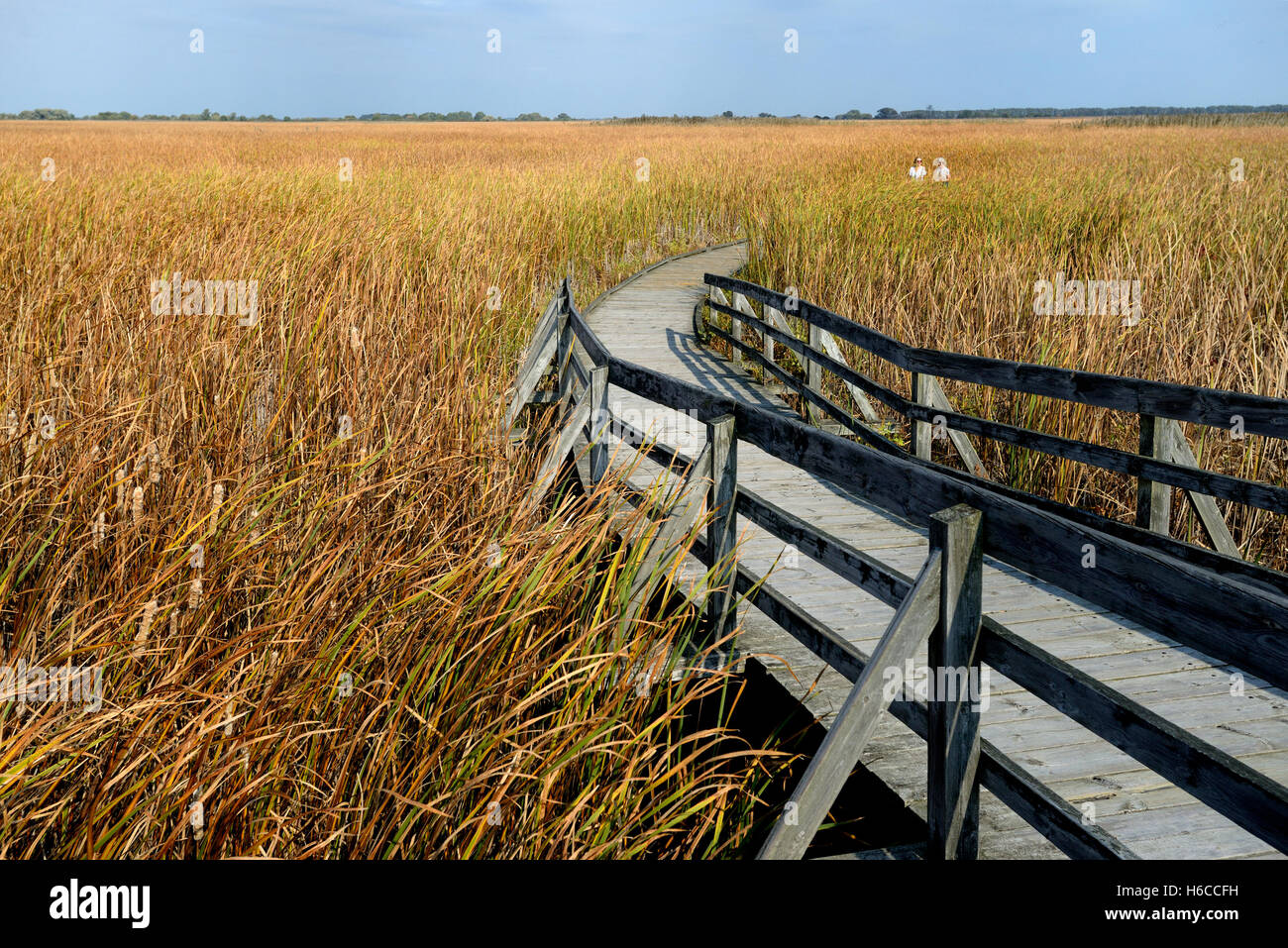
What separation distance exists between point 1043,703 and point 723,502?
1396mm

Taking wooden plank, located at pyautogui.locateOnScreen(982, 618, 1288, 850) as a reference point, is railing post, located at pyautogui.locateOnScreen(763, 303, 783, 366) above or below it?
above

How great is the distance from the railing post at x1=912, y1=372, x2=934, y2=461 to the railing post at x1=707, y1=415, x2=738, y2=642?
101 inches

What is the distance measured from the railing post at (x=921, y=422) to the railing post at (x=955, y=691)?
12.3ft

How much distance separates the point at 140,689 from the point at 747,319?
26.2 ft

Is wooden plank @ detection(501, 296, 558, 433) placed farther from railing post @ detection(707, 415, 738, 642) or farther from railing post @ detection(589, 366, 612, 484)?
railing post @ detection(707, 415, 738, 642)

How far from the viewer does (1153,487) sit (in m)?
4.91

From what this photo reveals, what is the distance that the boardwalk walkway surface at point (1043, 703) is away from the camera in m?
3.08

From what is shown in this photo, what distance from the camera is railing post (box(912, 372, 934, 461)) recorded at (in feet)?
21.1

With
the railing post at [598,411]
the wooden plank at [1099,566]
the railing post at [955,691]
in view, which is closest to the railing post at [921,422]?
the railing post at [598,411]

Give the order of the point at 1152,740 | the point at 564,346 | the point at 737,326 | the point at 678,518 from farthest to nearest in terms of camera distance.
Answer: the point at 737,326, the point at 564,346, the point at 678,518, the point at 1152,740

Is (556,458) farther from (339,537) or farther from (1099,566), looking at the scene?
(1099,566)

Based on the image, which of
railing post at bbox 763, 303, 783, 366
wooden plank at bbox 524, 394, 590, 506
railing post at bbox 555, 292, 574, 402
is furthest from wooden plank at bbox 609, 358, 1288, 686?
railing post at bbox 763, 303, 783, 366

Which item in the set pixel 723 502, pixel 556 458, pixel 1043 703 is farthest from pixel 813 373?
pixel 1043 703
